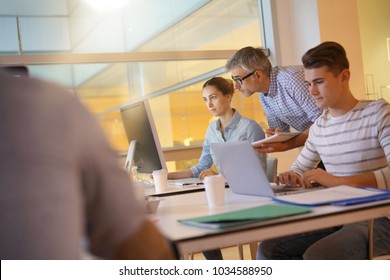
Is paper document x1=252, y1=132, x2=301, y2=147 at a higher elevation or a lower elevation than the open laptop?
higher

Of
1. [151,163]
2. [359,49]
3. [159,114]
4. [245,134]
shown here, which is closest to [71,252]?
[151,163]

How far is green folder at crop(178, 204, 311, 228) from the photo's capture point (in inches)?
50.9

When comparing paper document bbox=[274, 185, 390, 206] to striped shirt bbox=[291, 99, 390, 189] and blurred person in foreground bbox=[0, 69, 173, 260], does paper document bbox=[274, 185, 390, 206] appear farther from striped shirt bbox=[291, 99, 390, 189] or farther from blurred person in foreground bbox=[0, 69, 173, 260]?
blurred person in foreground bbox=[0, 69, 173, 260]

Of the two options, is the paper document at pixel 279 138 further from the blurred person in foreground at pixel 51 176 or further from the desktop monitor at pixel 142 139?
the blurred person in foreground at pixel 51 176

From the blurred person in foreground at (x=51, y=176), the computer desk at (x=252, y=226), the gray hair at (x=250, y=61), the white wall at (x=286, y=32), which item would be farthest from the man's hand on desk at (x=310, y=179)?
the white wall at (x=286, y=32)

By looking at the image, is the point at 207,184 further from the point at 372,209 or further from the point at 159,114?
the point at 159,114

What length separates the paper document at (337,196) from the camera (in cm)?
152

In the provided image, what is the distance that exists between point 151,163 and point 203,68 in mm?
2190

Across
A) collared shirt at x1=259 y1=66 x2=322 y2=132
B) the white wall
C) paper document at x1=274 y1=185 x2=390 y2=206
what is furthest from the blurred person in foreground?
the white wall

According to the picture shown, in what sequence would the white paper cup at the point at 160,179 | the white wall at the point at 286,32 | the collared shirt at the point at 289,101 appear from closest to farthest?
the white paper cup at the point at 160,179 < the collared shirt at the point at 289,101 < the white wall at the point at 286,32

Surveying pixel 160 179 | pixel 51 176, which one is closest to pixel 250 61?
pixel 160 179

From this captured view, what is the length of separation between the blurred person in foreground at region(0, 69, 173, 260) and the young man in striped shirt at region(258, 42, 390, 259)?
1.35 metres

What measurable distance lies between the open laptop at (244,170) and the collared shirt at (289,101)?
1083 mm

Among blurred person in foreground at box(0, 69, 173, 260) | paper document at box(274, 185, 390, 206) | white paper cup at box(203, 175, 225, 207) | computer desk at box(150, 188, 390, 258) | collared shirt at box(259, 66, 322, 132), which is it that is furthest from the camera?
collared shirt at box(259, 66, 322, 132)
